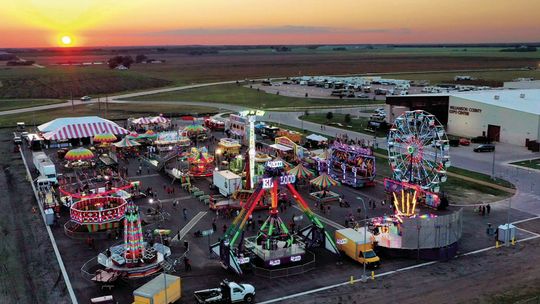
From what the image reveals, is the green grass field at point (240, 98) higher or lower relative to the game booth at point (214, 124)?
higher

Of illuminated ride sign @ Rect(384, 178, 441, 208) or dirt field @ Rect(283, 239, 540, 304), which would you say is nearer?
dirt field @ Rect(283, 239, 540, 304)

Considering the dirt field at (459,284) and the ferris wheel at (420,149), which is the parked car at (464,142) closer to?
the ferris wheel at (420,149)

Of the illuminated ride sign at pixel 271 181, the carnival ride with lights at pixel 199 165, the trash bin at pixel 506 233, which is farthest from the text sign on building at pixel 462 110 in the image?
the illuminated ride sign at pixel 271 181

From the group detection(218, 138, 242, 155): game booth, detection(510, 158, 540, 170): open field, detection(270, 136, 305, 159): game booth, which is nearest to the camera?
detection(510, 158, 540, 170): open field

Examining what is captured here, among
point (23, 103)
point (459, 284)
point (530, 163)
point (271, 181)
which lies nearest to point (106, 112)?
point (23, 103)

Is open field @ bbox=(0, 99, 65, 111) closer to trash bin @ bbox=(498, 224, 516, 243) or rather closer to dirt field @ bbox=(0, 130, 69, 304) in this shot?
dirt field @ bbox=(0, 130, 69, 304)

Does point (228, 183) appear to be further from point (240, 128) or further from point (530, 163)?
point (530, 163)

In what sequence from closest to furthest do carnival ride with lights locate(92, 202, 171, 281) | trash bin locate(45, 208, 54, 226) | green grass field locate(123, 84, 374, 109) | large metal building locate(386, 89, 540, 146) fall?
carnival ride with lights locate(92, 202, 171, 281)
trash bin locate(45, 208, 54, 226)
large metal building locate(386, 89, 540, 146)
green grass field locate(123, 84, 374, 109)

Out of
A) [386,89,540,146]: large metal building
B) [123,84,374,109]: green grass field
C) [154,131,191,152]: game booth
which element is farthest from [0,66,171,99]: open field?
[386,89,540,146]: large metal building

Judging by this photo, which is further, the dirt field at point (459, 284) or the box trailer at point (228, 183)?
the box trailer at point (228, 183)
